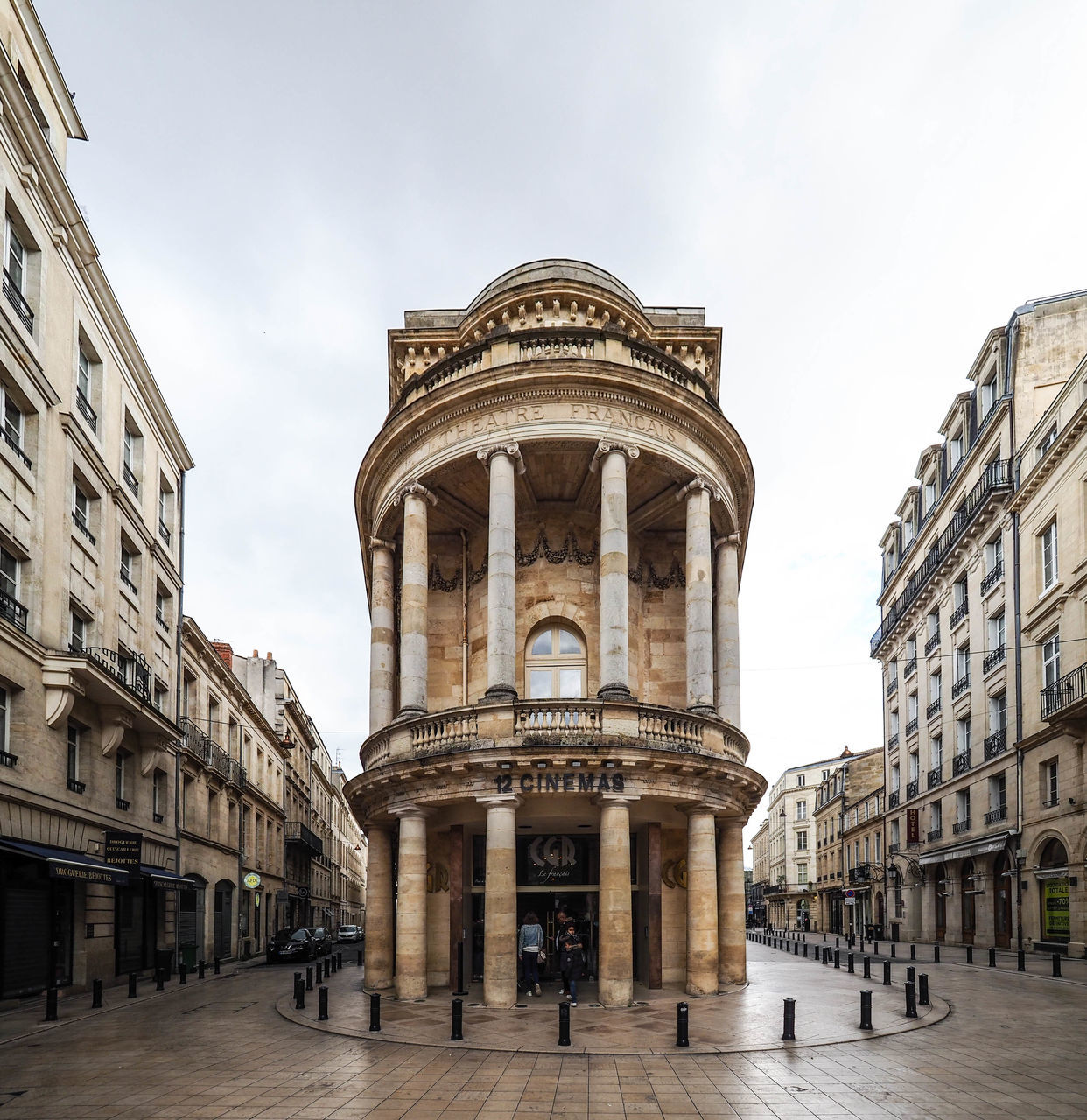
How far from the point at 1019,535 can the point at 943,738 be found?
12.3 m

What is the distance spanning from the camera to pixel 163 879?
26156 millimetres

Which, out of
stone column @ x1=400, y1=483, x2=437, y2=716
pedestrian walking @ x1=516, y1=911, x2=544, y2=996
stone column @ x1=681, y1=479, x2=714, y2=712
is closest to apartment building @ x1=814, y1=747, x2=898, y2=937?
stone column @ x1=681, y1=479, x2=714, y2=712

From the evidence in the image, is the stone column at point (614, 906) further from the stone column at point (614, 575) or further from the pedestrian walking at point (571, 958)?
the stone column at point (614, 575)

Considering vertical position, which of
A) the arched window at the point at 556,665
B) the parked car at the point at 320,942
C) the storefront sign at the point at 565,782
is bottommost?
the parked car at the point at 320,942

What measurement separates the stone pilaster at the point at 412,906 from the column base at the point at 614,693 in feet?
14.8

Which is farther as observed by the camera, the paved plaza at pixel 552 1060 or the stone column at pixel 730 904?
the stone column at pixel 730 904

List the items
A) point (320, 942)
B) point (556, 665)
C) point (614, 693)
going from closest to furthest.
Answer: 1. point (614, 693)
2. point (556, 665)
3. point (320, 942)

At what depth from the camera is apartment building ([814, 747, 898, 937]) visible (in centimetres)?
5506

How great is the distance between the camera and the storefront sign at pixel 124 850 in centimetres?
2214

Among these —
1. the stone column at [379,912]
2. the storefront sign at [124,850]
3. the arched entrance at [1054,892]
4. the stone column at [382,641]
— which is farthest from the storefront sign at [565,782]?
the arched entrance at [1054,892]

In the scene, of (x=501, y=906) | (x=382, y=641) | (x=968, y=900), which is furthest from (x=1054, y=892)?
(x=382, y=641)

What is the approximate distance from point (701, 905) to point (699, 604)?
6413 mm

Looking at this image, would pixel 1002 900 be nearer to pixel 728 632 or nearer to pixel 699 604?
pixel 728 632

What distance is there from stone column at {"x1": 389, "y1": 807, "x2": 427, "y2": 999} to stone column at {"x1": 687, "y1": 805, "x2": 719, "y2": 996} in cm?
551
